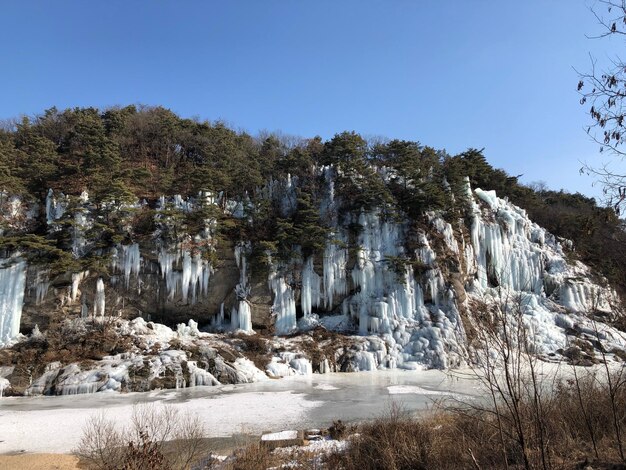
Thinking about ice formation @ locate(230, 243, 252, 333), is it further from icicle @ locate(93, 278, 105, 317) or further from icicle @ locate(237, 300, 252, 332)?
icicle @ locate(93, 278, 105, 317)

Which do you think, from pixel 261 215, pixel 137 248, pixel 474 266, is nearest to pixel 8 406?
pixel 137 248

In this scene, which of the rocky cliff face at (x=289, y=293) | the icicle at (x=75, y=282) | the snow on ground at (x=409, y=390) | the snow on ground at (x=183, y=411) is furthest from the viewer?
the icicle at (x=75, y=282)

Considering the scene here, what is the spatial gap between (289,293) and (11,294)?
44.3 ft

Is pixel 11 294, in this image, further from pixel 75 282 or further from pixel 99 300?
pixel 99 300

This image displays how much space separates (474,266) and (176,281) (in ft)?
59.1

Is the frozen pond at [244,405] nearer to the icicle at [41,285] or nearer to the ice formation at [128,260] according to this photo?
the icicle at [41,285]

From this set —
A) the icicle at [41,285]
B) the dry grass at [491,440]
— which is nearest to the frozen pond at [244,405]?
the dry grass at [491,440]

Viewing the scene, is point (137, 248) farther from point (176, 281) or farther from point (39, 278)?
point (39, 278)

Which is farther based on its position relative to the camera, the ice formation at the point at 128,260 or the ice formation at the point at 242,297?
the ice formation at the point at 242,297

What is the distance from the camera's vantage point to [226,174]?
27.0 meters

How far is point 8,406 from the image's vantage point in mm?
13578

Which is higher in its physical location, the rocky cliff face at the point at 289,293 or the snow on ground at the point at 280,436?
the rocky cliff face at the point at 289,293

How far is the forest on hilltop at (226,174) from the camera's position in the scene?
2380 cm

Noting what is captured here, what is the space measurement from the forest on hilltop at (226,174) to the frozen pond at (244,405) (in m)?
8.83
